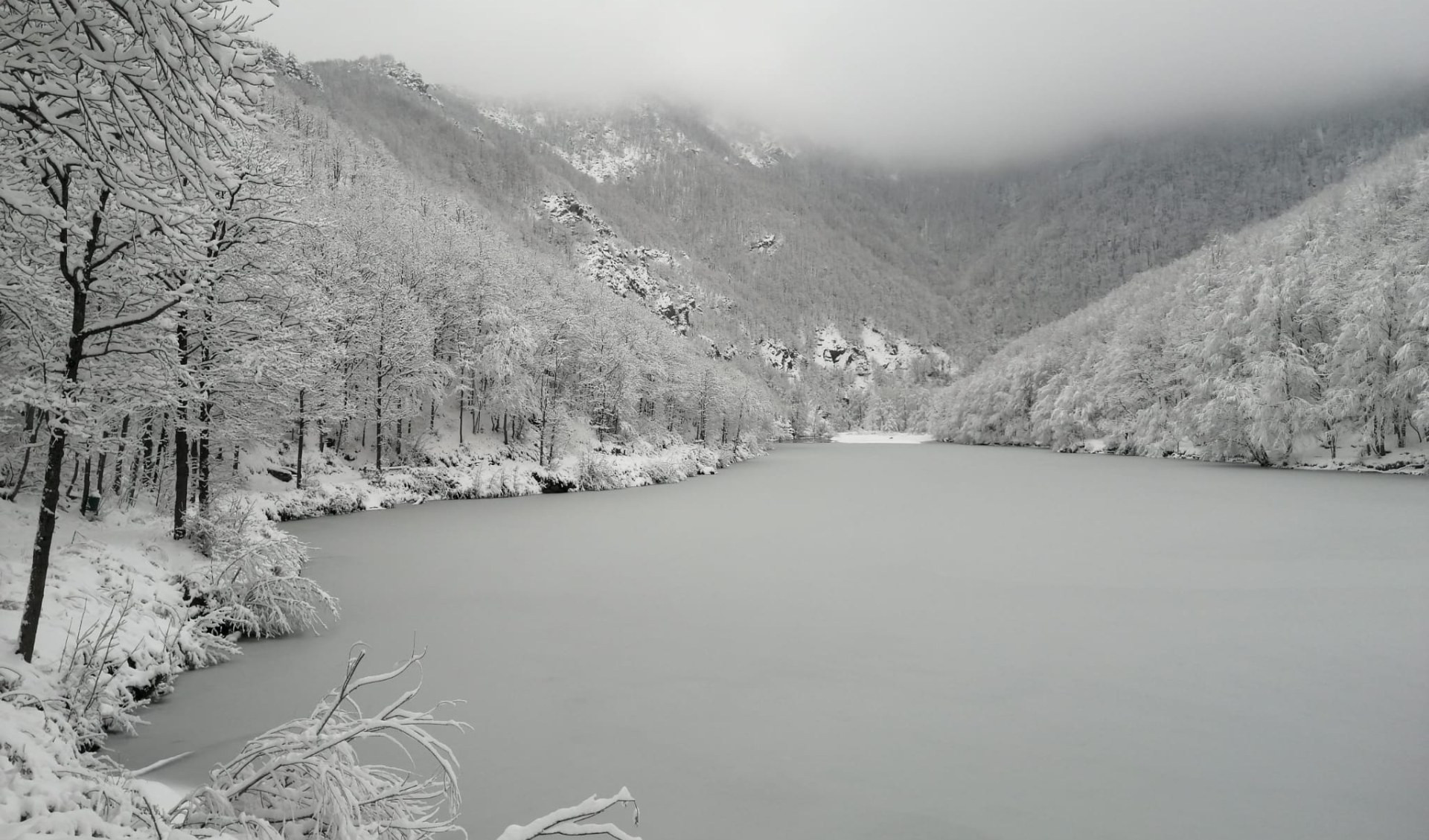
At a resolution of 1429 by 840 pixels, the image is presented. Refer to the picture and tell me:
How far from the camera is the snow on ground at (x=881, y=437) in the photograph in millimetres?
137488

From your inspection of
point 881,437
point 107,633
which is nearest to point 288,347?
point 107,633

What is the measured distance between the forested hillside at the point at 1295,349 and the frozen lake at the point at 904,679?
25.7 m

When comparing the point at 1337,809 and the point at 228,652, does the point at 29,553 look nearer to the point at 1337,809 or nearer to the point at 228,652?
the point at 228,652

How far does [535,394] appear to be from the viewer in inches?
1783

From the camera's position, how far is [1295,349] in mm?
45219

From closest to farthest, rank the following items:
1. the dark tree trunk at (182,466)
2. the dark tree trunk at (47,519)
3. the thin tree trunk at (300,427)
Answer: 1. the dark tree trunk at (47,519)
2. the dark tree trunk at (182,466)
3. the thin tree trunk at (300,427)

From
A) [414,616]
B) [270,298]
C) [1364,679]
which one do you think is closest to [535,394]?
[270,298]

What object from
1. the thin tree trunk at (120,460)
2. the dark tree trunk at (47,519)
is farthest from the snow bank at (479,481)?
the dark tree trunk at (47,519)

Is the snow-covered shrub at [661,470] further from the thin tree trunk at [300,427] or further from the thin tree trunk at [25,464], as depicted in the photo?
the thin tree trunk at [25,464]

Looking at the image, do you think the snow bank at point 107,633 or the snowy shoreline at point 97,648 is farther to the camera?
the snowy shoreline at point 97,648

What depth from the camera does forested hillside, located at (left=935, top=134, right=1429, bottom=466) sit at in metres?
41.4

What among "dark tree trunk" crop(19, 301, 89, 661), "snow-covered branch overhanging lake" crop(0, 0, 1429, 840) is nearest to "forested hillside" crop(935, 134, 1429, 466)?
"snow-covered branch overhanging lake" crop(0, 0, 1429, 840)

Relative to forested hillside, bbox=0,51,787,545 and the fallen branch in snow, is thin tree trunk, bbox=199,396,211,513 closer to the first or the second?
forested hillside, bbox=0,51,787,545

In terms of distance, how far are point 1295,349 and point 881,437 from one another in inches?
4183
